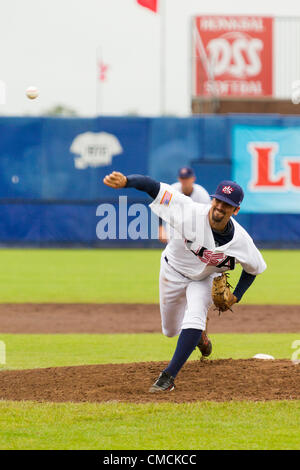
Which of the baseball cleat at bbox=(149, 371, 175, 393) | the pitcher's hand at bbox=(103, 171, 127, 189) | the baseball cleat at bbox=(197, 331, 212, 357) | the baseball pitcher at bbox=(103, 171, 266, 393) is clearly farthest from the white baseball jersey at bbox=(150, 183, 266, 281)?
the baseball cleat at bbox=(197, 331, 212, 357)

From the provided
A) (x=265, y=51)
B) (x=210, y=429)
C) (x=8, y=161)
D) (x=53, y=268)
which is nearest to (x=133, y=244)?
(x=8, y=161)

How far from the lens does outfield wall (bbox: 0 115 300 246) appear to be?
2039 centimetres

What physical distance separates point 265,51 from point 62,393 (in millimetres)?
26019

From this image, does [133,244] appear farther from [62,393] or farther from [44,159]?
[62,393]

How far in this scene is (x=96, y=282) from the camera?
552 inches

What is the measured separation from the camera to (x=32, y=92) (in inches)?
413

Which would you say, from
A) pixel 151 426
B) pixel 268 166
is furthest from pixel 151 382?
pixel 268 166

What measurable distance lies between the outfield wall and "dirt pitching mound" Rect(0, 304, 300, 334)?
9.50 meters

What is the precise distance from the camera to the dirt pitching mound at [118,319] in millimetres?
9164

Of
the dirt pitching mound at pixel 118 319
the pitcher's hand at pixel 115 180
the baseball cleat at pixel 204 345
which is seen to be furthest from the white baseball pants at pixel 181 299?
the dirt pitching mound at pixel 118 319

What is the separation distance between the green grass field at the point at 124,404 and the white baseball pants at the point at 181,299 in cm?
65

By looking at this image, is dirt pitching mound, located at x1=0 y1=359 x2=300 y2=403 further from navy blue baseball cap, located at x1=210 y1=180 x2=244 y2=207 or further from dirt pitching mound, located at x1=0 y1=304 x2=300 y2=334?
dirt pitching mound, located at x1=0 y1=304 x2=300 y2=334

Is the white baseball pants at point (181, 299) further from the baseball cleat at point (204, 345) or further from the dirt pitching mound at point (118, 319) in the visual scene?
the dirt pitching mound at point (118, 319)

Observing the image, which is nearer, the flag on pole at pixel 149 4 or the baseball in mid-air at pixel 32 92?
the baseball in mid-air at pixel 32 92
